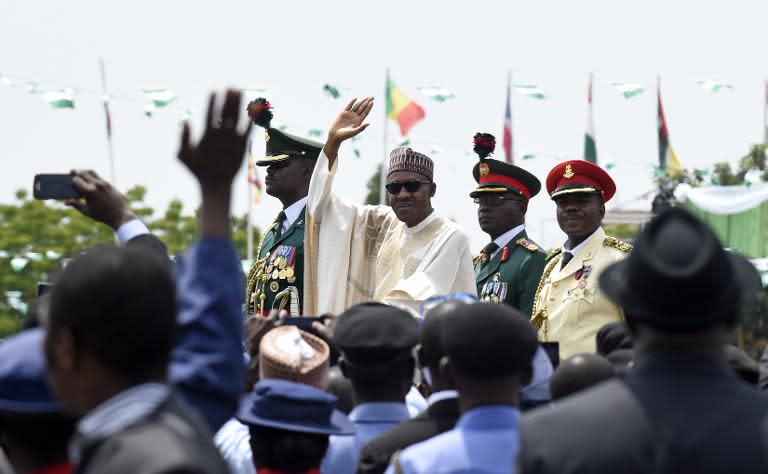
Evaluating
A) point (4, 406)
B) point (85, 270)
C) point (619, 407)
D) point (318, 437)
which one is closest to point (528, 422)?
point (619, 407)

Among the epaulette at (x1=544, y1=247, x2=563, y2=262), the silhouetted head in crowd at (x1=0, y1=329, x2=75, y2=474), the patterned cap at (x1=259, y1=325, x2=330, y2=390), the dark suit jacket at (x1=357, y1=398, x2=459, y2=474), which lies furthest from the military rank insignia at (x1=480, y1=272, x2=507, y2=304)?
the silhouetted head in crowd at (x1=0, y1=329, x2=75, y2=474)

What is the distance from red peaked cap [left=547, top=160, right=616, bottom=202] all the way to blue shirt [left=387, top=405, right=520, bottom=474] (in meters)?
4.76

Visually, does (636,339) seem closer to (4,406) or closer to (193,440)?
(193,440)

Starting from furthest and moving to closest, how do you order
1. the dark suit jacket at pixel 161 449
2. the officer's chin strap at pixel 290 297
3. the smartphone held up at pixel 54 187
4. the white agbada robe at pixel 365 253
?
the officer's chin strap at pixel 290 297 → the white agbada robe at pixel 365 253 → the smartphone held up at pixel 54 187 → the dark suit jacket at pixel 161 449

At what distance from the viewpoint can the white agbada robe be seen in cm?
808

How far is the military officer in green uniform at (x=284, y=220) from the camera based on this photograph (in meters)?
8.60

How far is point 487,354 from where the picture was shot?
145 inches

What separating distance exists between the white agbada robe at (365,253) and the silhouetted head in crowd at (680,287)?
5021mm

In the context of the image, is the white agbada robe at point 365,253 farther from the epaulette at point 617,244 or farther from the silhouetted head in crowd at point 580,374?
the silhouetted head in crowd at point 580,374

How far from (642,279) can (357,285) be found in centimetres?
547

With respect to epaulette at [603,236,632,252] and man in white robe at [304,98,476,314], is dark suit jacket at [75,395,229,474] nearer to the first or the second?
man in white robe at [304,98,476,314]

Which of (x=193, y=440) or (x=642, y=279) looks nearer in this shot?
(x=193, y=440)

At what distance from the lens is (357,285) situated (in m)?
8.31

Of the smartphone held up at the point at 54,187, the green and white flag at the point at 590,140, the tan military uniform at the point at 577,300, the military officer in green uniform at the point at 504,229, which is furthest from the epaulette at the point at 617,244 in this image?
the green and white flag at the point at 590,140
